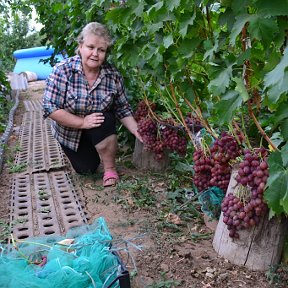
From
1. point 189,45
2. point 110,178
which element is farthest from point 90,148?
point 189,45

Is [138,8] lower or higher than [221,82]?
higher

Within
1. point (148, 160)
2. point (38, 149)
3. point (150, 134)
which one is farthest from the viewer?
point (38, 149)

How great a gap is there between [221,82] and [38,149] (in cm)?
360

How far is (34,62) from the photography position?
56.5ft

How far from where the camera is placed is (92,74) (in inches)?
151

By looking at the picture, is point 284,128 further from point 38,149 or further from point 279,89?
point 38,149

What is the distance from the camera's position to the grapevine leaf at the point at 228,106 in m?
1.82

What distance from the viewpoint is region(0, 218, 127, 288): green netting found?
2.09 meters

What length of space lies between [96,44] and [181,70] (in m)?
1.17

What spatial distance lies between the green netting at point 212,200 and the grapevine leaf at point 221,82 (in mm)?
1062

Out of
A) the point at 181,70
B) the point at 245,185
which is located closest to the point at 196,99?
the point at 181,70

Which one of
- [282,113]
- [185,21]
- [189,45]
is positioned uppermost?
[185,21]

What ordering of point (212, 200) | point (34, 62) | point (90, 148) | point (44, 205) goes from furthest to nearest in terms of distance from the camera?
1. point (34, 62)
2. point (90, 148)
3. point (44, 205)
4. point (212, 200)

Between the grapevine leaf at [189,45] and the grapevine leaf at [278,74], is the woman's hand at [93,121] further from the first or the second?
the grapevine leaf at [278,74]
